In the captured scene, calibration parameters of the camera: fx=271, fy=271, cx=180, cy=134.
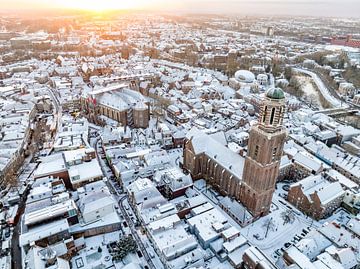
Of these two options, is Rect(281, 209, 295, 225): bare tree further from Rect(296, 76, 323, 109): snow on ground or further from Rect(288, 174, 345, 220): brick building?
Rect(296, 76, 323, 109): snow on ground

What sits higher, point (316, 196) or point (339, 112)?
point (316, 196)

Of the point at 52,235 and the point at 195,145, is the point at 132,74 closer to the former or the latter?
the point at 195,145

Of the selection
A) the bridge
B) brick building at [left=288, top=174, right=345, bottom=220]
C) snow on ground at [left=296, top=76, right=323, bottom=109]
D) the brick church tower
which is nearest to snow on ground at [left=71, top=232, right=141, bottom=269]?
the brick church tower

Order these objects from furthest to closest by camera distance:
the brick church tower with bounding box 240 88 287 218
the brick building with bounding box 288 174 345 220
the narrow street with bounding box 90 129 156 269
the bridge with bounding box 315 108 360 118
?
1. the bridge with bounding box 315 108 360 118
2. the brick building with bounding box 288 174 345 220
3. the narrow street with bounding box 90 129 156 269
4. the brick church tower with bounding box 240 88 287 218

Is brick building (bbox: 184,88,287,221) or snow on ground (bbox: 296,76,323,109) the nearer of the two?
brick building (bbox: 184,88,287,221)

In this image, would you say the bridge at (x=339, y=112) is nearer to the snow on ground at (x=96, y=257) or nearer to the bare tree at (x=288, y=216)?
the bare tree at (x=288, y=216)

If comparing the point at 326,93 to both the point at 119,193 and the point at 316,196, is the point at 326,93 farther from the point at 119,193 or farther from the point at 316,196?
the point at 119,193

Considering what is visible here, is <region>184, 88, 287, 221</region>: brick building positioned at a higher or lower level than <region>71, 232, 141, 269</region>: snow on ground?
higher

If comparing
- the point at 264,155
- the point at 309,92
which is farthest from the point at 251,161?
the point at 309,92

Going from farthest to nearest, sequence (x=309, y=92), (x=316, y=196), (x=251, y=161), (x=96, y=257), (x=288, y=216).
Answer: (x=309, y=92)
(x=288, y=216)
(x=316, y=196)
(x=251, y=161)
(x=96, y=257)
